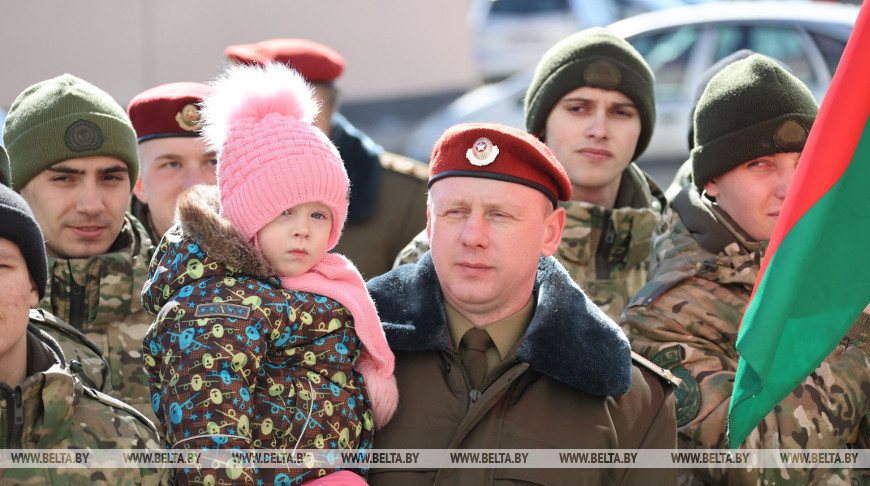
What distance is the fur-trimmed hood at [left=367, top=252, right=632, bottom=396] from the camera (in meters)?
3.85

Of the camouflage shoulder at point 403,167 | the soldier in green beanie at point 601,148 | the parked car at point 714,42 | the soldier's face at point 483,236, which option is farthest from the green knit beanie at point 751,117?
the parked car at point 714,42

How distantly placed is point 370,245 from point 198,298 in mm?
2813

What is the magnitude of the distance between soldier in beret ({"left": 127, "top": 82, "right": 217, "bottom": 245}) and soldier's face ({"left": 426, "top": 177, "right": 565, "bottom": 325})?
4.76 ft

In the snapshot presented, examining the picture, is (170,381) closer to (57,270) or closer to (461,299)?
(461,299)

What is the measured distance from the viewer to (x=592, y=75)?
5336 millimetres

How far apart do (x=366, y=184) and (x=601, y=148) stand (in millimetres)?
1506

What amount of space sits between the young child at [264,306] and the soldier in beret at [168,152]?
1.19m

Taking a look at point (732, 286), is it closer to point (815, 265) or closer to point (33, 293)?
point (815, 265)

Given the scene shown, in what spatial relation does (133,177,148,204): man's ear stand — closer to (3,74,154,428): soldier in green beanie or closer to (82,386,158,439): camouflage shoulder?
(3,74,154,428): soldier in green beanie

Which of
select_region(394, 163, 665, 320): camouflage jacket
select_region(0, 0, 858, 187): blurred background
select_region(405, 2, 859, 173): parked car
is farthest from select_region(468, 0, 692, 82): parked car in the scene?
select_region(394, 163, 665, 320): camouflage jacket

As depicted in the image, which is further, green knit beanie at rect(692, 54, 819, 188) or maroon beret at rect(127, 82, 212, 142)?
maroon beret at rect(127, 82, 212, 142)

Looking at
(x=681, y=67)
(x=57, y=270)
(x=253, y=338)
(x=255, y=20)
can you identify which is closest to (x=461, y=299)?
(x=253, y=338)

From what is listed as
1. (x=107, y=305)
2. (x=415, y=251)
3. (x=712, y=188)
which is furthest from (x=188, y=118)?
(x=712, y=188)

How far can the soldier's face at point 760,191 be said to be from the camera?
4551 mm
